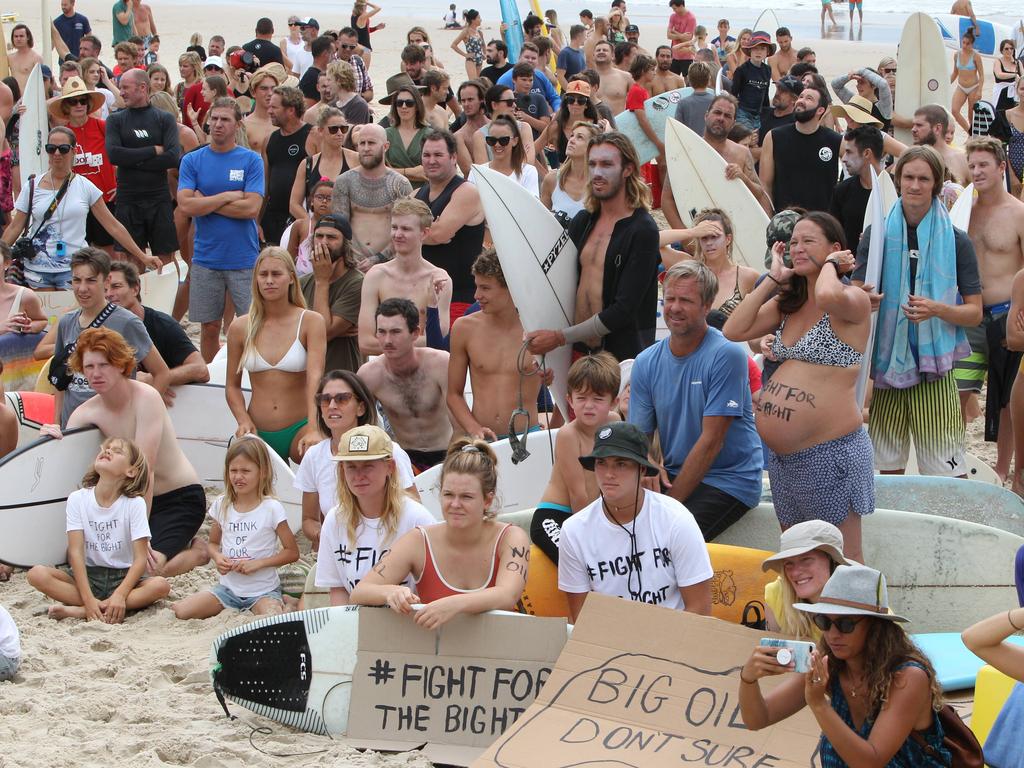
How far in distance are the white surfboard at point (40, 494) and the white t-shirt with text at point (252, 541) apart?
32.7 inches

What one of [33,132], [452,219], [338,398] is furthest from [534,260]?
[33,132]

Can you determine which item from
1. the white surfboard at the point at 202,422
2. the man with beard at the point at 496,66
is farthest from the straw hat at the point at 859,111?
the man with beard at the point at 496,66

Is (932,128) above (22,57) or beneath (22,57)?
beneath

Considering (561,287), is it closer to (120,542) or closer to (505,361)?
(505,361)

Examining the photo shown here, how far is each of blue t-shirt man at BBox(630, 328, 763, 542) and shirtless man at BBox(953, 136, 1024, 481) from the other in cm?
203

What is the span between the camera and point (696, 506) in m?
5.25

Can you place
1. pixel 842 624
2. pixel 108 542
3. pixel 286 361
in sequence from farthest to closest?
1. pixel 286 361
2. pixel 108 542
3. pixel 842 624

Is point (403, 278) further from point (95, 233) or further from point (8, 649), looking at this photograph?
point (95, 233)

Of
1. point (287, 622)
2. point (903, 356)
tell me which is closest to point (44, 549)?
point (287, 622)

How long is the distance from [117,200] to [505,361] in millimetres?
4700

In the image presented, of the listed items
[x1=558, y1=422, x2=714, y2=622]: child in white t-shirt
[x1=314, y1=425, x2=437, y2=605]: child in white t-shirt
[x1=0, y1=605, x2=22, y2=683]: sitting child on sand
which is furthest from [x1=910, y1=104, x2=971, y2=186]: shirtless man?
[x1=0, y1=605, x2=22, y2=683]: sitting child on sand

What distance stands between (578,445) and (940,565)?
1.46 m

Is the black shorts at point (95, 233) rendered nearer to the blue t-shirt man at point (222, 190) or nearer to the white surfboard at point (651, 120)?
the blue t-shirt man at point (222, 190)

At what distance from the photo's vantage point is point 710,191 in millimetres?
9375
